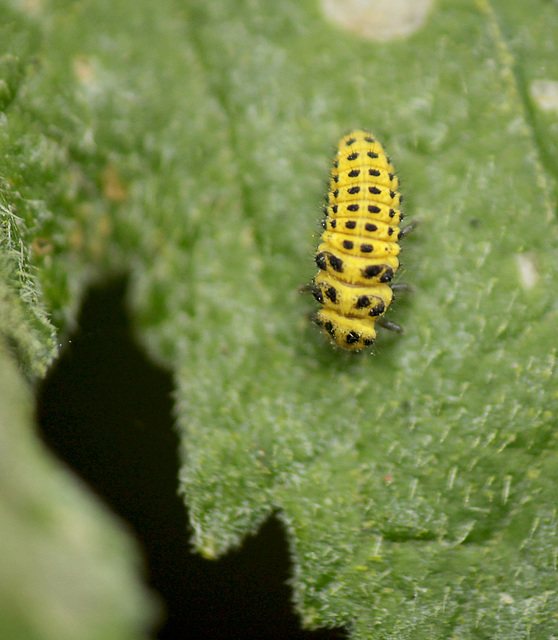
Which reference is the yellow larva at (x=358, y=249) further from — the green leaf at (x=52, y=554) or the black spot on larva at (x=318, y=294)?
the green leaf at (x=52, y=554)

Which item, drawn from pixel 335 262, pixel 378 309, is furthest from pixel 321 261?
pixel 378 309

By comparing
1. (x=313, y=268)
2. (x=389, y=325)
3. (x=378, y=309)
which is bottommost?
(x=389, y=325)

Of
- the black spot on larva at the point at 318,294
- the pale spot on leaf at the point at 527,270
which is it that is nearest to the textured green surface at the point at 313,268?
the pale spot on leaf at the point at 527,270

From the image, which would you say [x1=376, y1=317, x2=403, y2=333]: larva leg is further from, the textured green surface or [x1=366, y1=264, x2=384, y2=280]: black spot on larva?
[x1=366, y1=264, x2=384, y2=280]: black spot on larva

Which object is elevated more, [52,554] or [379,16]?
[379,16]

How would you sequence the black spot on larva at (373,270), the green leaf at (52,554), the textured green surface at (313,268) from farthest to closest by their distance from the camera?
the black spot on larva at (373,270) → the textured green surface at (313,268) → the green leaf at (52,554)

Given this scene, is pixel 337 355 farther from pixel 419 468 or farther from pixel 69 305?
pixel 69 305

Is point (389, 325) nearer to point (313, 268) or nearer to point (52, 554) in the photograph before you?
point (313, 268)
